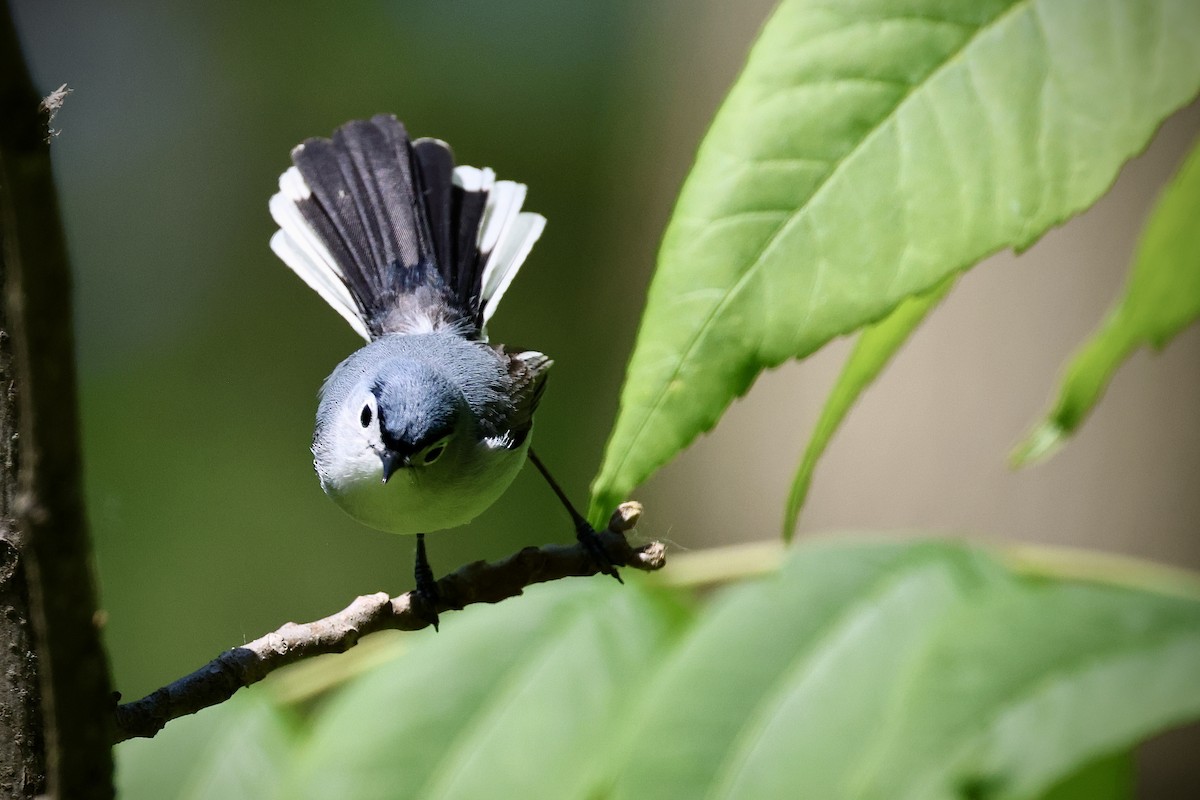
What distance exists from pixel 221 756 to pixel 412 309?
19.1 inches

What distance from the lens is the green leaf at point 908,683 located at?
2.10 feet

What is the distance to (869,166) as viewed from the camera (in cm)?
51

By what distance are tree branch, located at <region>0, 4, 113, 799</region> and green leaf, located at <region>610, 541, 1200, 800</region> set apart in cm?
49

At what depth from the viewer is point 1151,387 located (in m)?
2.15

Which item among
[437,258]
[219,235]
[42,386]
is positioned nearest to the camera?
[42,386]

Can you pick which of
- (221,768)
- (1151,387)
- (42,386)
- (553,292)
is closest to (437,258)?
(221,768)

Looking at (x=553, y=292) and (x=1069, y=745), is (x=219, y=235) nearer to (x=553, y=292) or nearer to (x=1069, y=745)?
(x=553, y=292)

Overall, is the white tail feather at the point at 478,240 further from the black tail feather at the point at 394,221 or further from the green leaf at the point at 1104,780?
the green leaf at the point at 1104,780

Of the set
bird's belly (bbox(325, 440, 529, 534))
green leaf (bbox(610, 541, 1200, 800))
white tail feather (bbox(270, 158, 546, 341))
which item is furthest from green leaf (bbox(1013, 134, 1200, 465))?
white tail feather (bbox(270, 158, 546, 341))

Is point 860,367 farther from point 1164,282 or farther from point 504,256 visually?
point 504,256

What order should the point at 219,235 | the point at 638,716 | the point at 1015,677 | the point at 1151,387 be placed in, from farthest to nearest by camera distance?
the point at 219,235
the point at 1151,387
the point at 638,716
the point at 1015,677

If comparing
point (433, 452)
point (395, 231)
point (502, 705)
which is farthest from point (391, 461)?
point (395, 231)

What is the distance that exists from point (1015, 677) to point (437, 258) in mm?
739

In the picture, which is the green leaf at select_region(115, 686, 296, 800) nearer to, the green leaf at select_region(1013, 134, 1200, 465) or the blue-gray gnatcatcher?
the blue-gray gnatcatcher
